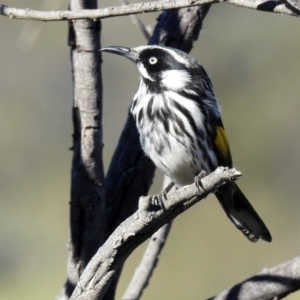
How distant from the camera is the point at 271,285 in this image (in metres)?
3.99

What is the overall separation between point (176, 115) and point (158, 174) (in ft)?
17.7

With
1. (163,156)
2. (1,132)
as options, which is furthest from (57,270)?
(163,156)

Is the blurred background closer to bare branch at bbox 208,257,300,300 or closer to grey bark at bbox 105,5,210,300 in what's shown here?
grey bark at bbox 105,5,210,300

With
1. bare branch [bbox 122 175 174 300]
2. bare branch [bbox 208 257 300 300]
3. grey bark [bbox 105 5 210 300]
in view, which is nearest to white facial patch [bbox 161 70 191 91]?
grey bark [bbox 105 5 210 300]

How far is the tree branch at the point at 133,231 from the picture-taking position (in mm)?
3393

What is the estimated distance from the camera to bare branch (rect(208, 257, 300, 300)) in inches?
156

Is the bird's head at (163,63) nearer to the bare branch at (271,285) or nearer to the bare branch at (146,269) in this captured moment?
the bare branch at (146,269)

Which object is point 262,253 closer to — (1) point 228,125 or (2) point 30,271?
(1) point 228,125

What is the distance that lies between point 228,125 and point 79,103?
23.0ft

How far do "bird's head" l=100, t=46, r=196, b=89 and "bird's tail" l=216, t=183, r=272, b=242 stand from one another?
0.69 meters

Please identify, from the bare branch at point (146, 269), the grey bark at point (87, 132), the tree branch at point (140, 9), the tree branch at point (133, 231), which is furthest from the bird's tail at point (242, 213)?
the tree branch at point (140, 9)

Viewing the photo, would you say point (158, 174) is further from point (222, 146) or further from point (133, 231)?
point (133, 231)

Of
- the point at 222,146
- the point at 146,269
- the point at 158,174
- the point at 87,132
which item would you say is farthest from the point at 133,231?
the point at 158,174

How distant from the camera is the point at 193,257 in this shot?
32.6ft
